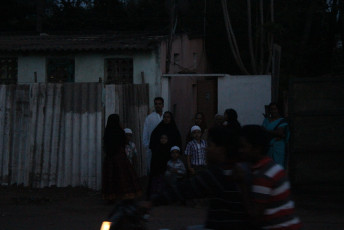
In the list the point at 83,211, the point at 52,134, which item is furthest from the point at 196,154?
the point at 52,134

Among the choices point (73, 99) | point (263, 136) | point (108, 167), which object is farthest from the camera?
point (73, 99)

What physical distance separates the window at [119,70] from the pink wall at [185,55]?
941 millimetres

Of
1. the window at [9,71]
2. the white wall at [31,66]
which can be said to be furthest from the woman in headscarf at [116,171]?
the window at [9,71]

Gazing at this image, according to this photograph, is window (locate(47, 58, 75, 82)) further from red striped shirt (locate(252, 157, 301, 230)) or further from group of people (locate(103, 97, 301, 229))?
red striped shirt (locate(252, 157, 301, 230))

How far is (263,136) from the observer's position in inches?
157

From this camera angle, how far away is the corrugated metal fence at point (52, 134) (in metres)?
12.1

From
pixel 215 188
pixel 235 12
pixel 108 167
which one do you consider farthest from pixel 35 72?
pixel 215 188

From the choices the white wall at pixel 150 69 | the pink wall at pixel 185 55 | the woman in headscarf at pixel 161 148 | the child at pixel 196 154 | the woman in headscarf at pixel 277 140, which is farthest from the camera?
the pink wall at pixel 185 55

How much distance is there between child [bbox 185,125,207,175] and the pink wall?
6173 mm

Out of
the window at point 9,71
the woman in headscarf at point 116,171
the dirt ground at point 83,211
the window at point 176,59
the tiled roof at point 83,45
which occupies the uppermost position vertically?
the tiled roof at point 83,45

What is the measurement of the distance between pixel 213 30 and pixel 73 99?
15982 mm

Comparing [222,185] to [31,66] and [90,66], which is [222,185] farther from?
[31,66]

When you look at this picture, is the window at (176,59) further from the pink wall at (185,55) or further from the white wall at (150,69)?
the white wall at (150,69)

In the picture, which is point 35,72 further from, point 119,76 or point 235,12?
point 235,12
